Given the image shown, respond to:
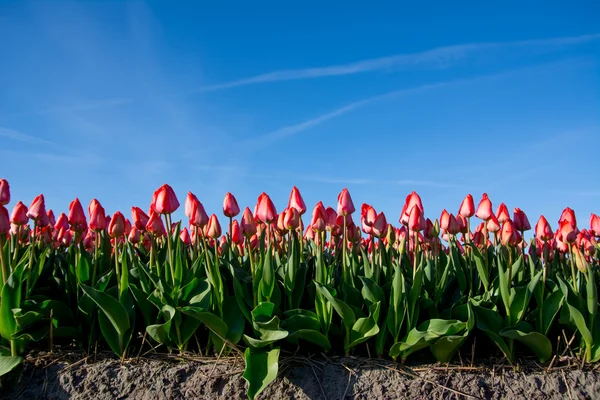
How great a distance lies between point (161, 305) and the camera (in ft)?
10.3

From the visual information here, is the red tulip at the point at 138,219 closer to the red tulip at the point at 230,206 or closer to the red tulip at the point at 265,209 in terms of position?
the red tulip at the point at 230,206

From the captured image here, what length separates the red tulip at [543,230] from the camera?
3.97 m

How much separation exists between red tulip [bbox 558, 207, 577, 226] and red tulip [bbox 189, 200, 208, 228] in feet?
8.44

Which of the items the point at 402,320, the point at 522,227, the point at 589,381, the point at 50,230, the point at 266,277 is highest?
the point at 50,230

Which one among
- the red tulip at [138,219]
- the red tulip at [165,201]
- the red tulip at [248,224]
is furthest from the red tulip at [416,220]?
the red tulip at [138,219]

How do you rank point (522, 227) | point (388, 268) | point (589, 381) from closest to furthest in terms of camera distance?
point (589, 381) → point (388, 268) → point (522, 227)

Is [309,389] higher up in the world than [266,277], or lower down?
lower down

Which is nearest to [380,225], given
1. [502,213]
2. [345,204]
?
[345,204]

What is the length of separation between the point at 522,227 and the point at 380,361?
153 centimetres

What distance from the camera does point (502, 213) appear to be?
4.04 metres

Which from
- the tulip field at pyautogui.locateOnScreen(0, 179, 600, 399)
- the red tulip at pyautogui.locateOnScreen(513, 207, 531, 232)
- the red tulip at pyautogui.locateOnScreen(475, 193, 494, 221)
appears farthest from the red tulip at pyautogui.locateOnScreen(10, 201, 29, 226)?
the red tulip at pyautogui.locateOnScreen(513, 207, 531, 232)

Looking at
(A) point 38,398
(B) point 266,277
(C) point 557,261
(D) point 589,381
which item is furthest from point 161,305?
(C) point 557,261

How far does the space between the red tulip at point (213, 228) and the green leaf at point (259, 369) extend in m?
0.77

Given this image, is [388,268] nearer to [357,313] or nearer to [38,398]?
[357,313]
